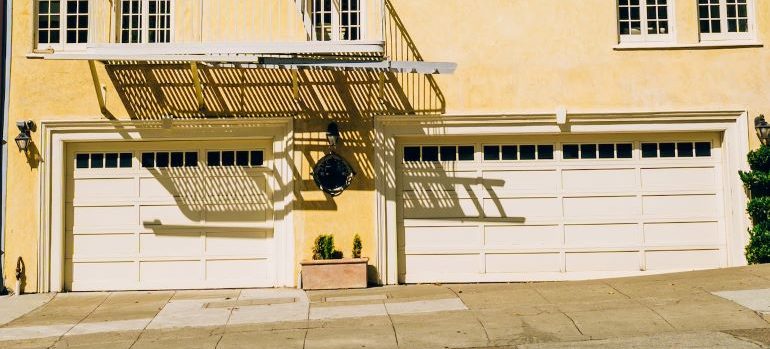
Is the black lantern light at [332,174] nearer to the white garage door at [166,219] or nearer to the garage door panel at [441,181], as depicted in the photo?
the white garage door at [166,219]

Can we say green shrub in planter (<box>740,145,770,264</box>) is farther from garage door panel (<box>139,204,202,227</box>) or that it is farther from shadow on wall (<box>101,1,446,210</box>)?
garage door panel (<box>139,204,202,227</box>)

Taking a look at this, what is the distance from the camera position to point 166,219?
10414mm

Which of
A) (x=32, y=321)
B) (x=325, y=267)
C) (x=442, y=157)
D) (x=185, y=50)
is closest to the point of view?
(x=32, y=321)

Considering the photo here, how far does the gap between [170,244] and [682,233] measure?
7653mm

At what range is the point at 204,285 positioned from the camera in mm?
10391

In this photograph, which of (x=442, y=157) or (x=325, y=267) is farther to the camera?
(x=442, y=157)

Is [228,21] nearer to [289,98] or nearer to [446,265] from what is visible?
[289,98]

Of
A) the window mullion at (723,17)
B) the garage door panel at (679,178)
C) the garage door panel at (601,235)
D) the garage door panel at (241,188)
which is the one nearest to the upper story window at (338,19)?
the garage door panel at (241,188)

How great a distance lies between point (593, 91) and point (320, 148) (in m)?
4.14

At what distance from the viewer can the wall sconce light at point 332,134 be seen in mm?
9977

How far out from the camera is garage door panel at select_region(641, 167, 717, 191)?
411 inches

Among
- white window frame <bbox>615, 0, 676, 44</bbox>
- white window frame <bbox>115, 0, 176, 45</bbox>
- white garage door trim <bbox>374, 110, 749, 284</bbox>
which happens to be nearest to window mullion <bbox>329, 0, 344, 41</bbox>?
white garage door trim <bbox>374, 110, 749, 284</bbox>

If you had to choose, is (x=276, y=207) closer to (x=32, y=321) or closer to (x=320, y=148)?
(x=320, y=148)

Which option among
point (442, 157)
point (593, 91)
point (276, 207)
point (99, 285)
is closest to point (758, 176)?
point (593, 91)
